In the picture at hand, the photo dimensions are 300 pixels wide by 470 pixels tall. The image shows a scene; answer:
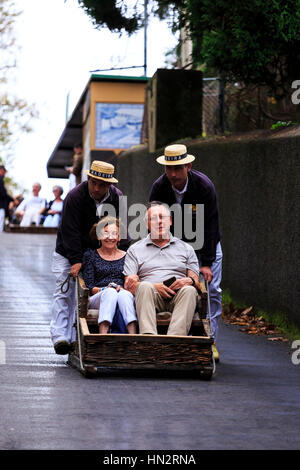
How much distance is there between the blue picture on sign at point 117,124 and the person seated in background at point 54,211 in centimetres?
345

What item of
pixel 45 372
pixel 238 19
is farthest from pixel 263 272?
pixel 45 372

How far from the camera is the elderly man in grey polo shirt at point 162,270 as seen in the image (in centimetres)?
960

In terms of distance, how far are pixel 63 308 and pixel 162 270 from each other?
101cm

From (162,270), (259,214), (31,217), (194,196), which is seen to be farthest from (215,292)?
(31,217)

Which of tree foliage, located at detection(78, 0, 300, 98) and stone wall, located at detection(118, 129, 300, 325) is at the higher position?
tree foliage, located at detection(78, 0, 300, 98)

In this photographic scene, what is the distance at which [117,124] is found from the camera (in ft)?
107

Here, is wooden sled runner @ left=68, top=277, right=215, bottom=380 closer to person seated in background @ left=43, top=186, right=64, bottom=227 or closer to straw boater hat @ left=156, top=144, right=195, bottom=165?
straw boater hat @ left=156, top=144, right=195, bottom=165

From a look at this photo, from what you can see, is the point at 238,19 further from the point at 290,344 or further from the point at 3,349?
the point at 3,349

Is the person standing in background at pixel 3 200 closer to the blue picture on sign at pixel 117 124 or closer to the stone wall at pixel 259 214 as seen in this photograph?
the blue picture on sign at pixel 117 124

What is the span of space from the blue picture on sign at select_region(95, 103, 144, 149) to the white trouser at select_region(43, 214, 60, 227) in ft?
12.0

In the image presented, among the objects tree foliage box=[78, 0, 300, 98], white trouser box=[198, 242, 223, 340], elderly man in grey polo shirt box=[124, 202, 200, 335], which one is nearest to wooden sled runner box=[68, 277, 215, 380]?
elderly man in grey polo shirt box=[124, 202, 200, 335]

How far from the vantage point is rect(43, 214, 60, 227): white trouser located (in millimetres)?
29625

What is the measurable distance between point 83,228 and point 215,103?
871 centimetres

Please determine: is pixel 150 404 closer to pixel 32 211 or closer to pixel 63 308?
pixel 63 308
